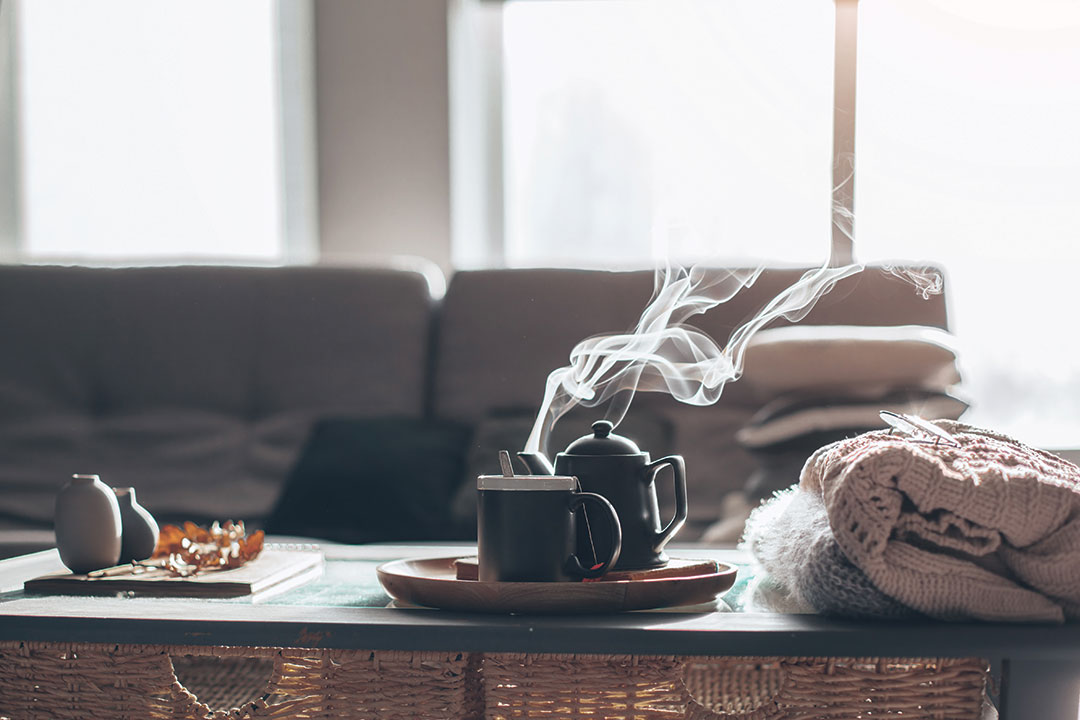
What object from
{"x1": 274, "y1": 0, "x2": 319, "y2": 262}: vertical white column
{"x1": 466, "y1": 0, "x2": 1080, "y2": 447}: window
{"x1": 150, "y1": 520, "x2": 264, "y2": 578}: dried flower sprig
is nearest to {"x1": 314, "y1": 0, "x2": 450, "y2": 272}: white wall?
{"x1": 274, "y1": 0, "x2": 319, "y2": 262}: vertical white column

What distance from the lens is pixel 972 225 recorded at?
2.50 meters

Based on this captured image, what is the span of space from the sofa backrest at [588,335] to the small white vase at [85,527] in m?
0.92

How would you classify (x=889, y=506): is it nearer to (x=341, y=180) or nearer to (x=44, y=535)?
(x=44, y=535)

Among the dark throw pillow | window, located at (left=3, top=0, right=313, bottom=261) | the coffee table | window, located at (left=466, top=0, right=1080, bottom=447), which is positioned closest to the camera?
the coffee table

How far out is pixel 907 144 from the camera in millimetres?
2502

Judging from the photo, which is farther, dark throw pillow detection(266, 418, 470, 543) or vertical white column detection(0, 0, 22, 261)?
vertical white column detection(0, 0, 22, 261)

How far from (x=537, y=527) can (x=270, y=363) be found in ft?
4.59

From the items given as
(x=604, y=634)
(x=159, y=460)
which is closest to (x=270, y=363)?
(x=159, y=460)

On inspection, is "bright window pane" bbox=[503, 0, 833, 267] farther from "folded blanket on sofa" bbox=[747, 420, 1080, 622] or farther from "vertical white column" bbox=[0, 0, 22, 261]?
"folded blanket on sofa" bbox=[747, 420, 1080, 622]

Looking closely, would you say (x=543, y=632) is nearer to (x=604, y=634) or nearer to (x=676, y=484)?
(x=604, y=634)

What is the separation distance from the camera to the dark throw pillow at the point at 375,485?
70.2 inches

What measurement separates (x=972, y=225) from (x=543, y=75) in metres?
1.25

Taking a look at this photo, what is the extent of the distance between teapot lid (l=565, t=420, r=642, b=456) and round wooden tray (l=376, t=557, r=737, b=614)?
112 mm

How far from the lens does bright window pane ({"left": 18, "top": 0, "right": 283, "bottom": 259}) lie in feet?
8.55
